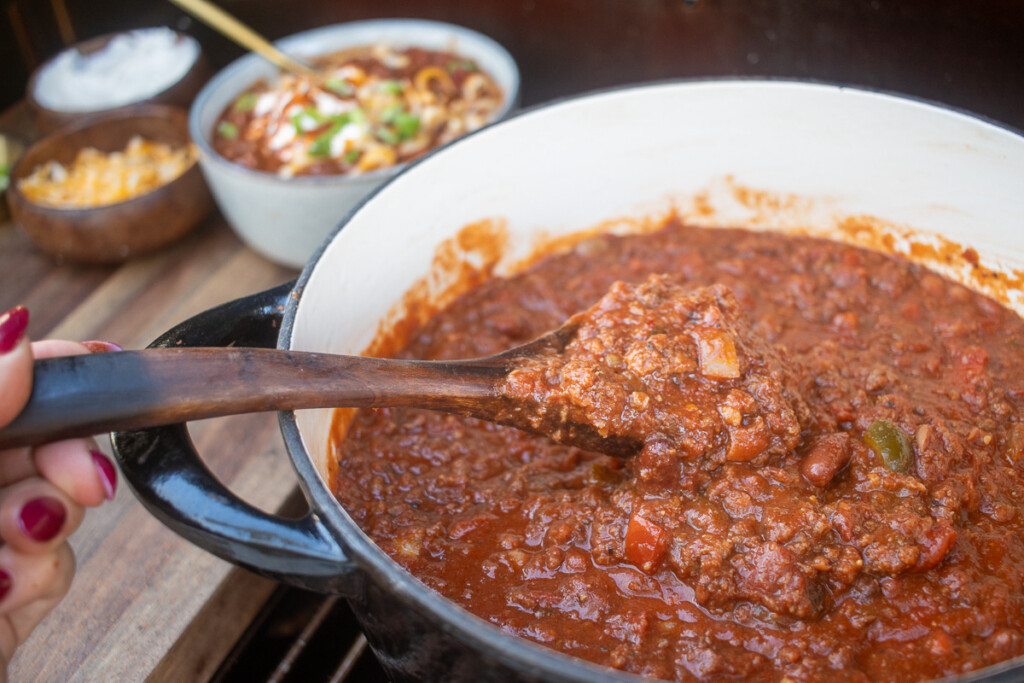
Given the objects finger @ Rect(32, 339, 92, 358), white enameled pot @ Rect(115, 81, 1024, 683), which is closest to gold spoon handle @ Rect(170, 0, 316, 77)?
white enameled pot @ Rect(115, 81, 1024, 683)

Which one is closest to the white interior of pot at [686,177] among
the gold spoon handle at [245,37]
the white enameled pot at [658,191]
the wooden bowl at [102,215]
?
the white enameled pot at [658,191]

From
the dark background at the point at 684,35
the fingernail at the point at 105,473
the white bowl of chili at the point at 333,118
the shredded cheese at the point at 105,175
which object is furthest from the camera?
the shredded cheese at the point at 105,175

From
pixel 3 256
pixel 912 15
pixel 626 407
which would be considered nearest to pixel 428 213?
pixel 626 407

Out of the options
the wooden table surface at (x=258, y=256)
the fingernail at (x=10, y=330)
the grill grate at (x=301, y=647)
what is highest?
the fingernail at (x=10, y=330)

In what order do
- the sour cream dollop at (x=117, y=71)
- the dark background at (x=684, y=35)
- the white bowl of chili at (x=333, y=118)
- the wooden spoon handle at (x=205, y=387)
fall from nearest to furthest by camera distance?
the wooden spoon handle at (x=205, y=387), the dark background at (x=684, y=35), the white bowl of chili at (x=333, y=118), the sour cream dollop at (x=117, y=71)

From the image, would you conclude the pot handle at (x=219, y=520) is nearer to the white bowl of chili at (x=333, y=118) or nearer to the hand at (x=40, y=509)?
the hand at (x=40, y=509)

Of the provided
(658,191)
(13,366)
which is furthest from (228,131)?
(13,366)

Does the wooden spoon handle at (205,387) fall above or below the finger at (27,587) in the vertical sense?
above
